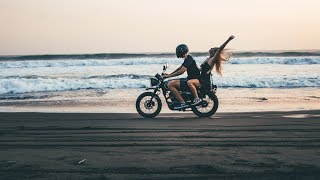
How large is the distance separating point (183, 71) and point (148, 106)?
1.31m

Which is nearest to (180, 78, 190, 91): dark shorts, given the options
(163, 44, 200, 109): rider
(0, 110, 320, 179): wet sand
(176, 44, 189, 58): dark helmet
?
(163, 44, 200, 109): rider

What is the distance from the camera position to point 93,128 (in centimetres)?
919

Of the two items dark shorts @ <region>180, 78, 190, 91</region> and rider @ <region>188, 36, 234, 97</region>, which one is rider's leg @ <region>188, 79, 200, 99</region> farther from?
dark shorts @ <region>180, 78, 190, 91</region>

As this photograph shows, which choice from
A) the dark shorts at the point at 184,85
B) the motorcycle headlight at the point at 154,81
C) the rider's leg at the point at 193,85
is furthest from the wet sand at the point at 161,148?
the motorcycle headlight at the point at 154,81

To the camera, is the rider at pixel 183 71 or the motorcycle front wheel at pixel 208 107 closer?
the rider at pixel 183 71

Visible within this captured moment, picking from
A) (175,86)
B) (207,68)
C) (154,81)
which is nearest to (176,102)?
(175,86)

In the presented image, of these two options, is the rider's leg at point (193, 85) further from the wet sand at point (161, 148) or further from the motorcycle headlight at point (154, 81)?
the wet sand at point (161, 148)

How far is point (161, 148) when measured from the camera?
6.68m

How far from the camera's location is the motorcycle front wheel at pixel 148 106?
39.0 feet

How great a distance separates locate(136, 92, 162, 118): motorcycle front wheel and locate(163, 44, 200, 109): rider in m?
0.48

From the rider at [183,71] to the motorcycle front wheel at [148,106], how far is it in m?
0.48

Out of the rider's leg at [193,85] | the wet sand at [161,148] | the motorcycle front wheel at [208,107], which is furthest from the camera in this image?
the motorcycle front wheel at [208,107]

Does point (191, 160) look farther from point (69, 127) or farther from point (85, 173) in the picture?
point (69, 127)

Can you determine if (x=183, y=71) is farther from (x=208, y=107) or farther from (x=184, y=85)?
(x=208, y=107)
